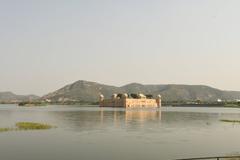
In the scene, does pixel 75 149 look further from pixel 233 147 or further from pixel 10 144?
pixel 233 147

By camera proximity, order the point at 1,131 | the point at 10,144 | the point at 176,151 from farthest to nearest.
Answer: the point at 1,131 → the point at 10,144 → the point at 176,151

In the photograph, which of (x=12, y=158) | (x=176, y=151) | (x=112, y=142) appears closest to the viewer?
(x=12, y=158)

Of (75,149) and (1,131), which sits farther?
(1,131)

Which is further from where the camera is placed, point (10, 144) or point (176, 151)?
point (10, 144)

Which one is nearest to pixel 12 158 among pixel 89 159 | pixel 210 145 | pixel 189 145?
pixel 89 159

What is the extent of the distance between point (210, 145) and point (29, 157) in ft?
82.1

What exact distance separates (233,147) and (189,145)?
586 cm

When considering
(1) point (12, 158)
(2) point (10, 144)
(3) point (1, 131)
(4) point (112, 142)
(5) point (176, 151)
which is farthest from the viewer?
(3) point (1, 131)

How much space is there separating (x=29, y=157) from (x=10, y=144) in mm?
10129

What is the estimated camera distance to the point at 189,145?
162 ft

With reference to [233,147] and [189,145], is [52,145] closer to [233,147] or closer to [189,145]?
[189,145]

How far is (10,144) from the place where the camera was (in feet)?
156

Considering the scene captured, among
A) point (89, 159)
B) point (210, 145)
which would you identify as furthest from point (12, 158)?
point (210, 145)

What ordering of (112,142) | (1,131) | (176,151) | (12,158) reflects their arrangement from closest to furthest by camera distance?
1. (12,158)
2. (176,151)
3. (112,142)
4. (1,131)
